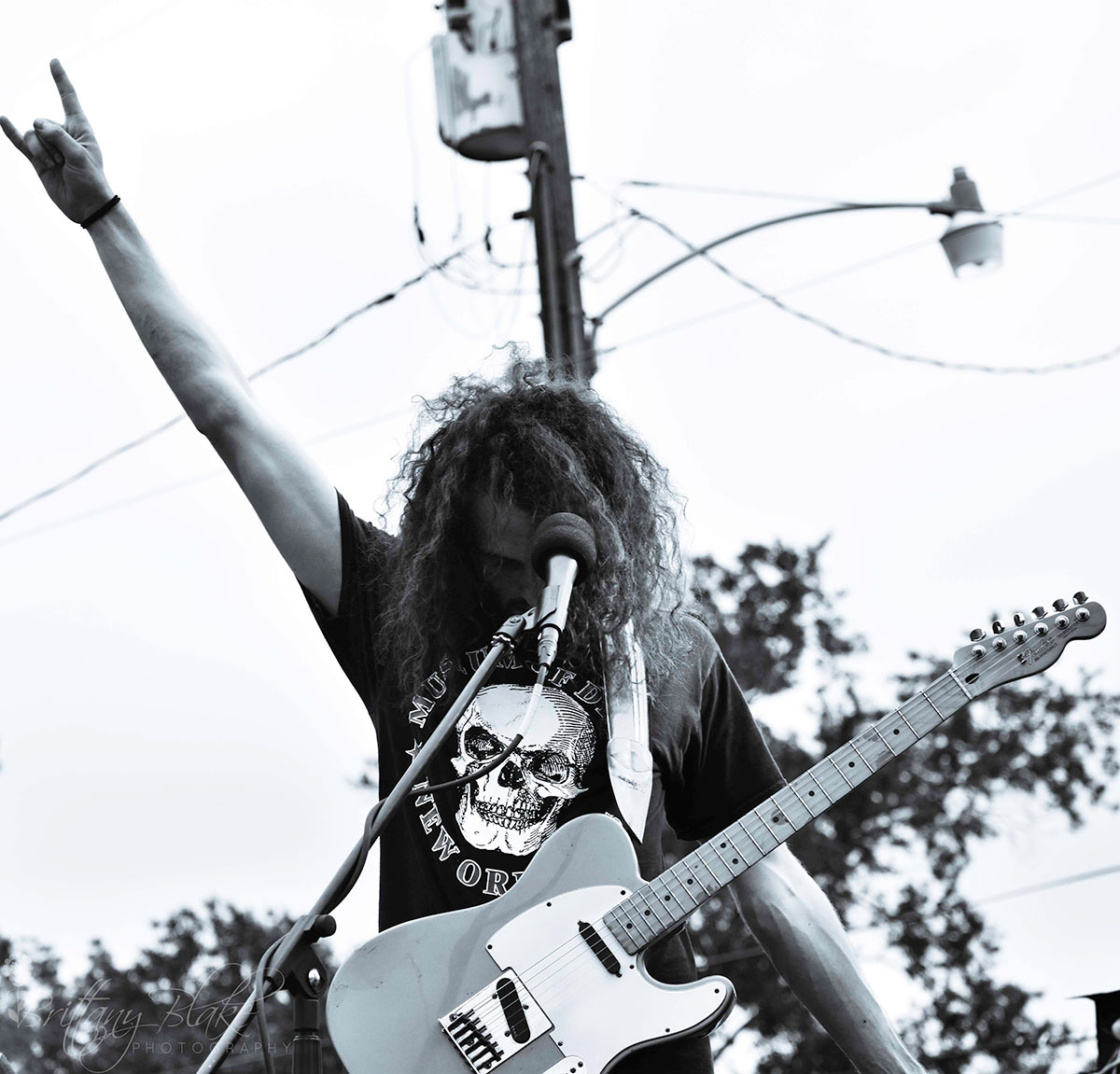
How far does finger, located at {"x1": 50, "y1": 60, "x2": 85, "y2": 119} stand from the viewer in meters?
2.79

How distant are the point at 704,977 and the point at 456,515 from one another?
0.93 metres

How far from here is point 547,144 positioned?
23.6 ft

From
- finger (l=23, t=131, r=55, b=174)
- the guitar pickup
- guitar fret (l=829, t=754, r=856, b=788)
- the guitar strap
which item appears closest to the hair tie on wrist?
finger (l=23, t=131, r=55, b=174)

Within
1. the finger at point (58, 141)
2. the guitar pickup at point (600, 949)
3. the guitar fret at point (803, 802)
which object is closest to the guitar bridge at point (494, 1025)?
the guitar pickup at point (600, 949)

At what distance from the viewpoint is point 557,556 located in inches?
91.4

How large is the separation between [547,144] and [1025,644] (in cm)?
504

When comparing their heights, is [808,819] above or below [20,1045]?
above

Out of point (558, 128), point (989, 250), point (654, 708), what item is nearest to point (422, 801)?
point (654, 708)

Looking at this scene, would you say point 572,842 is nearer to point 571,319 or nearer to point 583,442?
point 583,442

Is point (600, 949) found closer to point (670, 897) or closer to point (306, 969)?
point (670, 897)

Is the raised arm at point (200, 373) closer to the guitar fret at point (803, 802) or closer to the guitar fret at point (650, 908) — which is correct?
the guitar fret at point (650, 908)

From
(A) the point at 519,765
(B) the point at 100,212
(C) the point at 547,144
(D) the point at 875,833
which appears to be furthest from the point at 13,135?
(D) the point at 875,833

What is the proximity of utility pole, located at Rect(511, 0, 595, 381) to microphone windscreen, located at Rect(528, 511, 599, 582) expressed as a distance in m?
4.73

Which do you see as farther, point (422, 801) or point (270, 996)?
point (422, 801)
